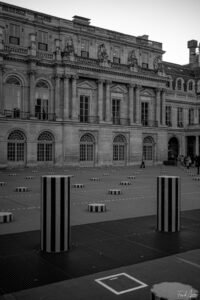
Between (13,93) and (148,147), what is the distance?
73.4ft

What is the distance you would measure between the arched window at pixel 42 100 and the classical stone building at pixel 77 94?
0.12 meters

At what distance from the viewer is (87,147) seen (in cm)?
4478

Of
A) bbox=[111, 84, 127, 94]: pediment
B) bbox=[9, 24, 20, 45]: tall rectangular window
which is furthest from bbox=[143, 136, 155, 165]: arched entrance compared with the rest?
bbox=[9, 24, 20, 45]: tall rectangular window

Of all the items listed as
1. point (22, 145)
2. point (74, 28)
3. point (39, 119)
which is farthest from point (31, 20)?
point (22, 145)

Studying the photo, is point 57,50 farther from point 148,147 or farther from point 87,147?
point 148,147

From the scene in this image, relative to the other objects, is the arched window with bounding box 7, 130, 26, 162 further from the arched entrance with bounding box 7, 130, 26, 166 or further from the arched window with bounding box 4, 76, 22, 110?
the arched window with bounding box 4, 76, 22, 110

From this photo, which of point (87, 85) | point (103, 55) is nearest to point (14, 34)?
point (87, 85)

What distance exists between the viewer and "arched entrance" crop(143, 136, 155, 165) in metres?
50.6

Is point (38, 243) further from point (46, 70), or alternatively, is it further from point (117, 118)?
point (117, 118)

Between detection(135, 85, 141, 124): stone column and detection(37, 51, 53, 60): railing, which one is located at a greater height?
detection(37, 51, 53, 60): railing

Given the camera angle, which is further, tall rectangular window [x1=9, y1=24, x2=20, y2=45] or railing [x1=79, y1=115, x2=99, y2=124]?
railing [x1=79, y1=115, x2=99, y2=124]

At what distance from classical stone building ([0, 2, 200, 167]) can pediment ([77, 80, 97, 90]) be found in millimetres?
135

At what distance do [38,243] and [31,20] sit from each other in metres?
39.9

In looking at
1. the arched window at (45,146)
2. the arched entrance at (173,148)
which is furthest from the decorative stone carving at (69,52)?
the arched entrance at (173,148)
